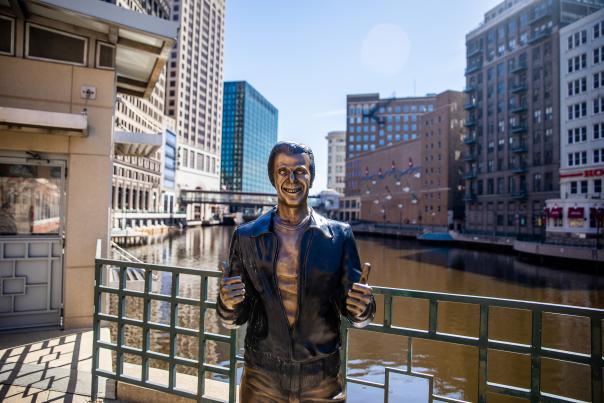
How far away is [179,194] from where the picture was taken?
99.8m

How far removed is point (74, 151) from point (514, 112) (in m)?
61.8

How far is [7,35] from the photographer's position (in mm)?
6789

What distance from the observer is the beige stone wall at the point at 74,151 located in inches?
267

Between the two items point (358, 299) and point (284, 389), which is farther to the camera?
point (284, 389)

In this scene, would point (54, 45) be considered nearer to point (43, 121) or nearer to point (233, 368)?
point (43, 121)

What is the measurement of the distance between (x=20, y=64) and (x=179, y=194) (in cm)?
9668

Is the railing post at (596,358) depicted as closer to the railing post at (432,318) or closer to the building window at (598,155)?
the railing post at (432,318)

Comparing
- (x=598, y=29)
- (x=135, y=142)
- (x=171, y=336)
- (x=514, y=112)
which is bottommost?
(x=171, y=336)

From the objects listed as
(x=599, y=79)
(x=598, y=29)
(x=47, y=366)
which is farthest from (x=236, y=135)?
(x=47, y=366)

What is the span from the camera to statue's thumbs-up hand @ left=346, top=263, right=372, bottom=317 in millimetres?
2160

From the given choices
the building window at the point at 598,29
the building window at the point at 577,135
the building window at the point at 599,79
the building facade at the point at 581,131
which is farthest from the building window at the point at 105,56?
the building window at the point at 598,29

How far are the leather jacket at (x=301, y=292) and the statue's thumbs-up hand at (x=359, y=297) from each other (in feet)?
0.28

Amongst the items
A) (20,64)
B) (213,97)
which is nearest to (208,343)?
(20,64)

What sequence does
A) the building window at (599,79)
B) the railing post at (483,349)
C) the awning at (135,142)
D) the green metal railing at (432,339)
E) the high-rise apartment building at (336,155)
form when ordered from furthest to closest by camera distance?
the high-rise apartment building at (336,155), the building window at (599,79), the awning at (135,142), the railing post at (483,349), the green metal railing at (432,339)
